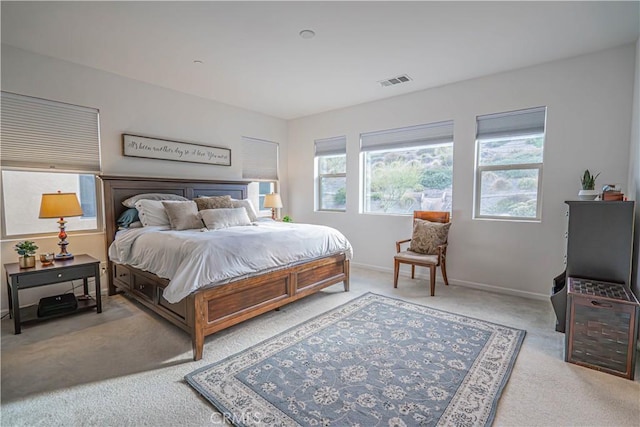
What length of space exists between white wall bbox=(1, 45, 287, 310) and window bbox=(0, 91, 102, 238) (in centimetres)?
11

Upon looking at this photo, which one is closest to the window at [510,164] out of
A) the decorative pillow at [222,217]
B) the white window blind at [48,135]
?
the decorative pillow at [222,217]

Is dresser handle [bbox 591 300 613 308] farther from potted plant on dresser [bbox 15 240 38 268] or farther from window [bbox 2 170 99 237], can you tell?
window [bbox 2 170 99 237]

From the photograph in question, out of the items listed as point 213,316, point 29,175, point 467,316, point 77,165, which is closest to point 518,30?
point 467,316

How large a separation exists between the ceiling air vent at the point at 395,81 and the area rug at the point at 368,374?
9.34 ft

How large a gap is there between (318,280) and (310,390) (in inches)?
61.7

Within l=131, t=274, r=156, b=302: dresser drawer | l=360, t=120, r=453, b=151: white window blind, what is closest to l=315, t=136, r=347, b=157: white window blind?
l=360, t=120, r=453, b=151: white window blind

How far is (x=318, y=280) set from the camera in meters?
3.39

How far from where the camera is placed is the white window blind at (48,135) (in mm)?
2975

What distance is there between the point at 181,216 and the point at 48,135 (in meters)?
1.63

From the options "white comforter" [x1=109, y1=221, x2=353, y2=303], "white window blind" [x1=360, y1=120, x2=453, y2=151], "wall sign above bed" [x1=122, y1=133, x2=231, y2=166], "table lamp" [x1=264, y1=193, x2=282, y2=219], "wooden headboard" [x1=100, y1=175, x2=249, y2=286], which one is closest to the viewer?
"white comforter" [x1=109, y1=221, x2=353, y2=303]

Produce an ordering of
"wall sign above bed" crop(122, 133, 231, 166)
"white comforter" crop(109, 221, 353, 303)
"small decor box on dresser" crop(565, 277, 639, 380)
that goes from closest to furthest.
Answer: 1. "small decor box on dresser" crop(565, 277, 639, 380)
2. "white comforter" crop(109, 221, 353, 303)
3. "wall sign above bed" crop(122, 133, 231, 166)

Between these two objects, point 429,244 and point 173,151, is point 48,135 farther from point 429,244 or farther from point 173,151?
point 429,244

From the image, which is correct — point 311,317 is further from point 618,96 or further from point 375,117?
point 618,96

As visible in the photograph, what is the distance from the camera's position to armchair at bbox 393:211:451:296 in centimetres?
367
